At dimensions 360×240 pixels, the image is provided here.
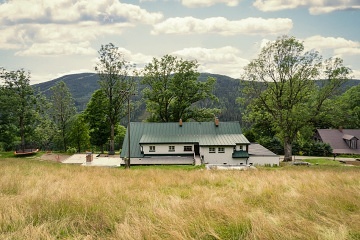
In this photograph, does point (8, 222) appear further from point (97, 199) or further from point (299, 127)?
point (299, 127)

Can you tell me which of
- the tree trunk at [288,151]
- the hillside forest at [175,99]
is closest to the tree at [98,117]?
the hillside forest at [175,99]

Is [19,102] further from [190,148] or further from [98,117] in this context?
[190,148]

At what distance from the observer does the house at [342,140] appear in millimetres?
57594

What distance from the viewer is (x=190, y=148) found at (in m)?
39.5

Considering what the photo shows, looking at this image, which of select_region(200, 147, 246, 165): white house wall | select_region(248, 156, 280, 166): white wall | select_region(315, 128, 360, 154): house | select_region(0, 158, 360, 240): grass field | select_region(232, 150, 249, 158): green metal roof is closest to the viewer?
select_region(0, 158, 360, 240): grass field

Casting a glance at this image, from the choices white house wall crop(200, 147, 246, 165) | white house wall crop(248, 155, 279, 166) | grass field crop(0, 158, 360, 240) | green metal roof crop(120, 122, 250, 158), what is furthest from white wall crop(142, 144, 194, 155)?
grass field crop(0, 158, 360, 240)

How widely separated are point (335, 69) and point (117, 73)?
30245 millimetres

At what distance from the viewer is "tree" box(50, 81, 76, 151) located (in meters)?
52.0

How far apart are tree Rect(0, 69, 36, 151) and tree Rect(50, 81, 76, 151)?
6416 millimetres

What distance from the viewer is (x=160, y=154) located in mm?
39031

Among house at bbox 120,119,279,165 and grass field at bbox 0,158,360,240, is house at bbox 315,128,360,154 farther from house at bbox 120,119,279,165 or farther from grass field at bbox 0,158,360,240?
grass field at bbox 0,158,360,240

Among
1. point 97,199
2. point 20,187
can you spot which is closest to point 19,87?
point 20,187

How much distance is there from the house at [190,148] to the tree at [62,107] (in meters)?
18.7

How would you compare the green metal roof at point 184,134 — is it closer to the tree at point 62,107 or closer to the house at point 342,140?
the tree at point 62,107
